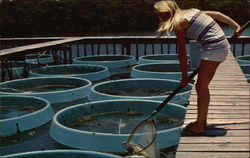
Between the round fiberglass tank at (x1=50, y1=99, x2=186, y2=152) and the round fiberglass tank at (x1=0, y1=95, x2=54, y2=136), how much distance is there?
0.51m

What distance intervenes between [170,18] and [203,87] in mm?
710

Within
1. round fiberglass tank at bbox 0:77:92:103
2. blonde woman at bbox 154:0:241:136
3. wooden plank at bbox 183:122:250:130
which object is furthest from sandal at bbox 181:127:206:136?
round fiberglass tank at bbox 0:77:92:103

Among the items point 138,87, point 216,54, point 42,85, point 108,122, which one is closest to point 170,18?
point 216,54

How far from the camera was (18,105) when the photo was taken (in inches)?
339

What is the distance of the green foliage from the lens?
39312mm

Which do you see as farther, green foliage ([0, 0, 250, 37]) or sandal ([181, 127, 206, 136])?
green foliage ([0, 0, 250, 37])

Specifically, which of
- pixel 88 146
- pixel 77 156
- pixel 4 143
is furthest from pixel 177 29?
pixel 4 143

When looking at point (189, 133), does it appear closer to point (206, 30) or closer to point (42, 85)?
point (206, 30)

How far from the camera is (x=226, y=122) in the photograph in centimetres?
367

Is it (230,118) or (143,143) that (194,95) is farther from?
(143,143)

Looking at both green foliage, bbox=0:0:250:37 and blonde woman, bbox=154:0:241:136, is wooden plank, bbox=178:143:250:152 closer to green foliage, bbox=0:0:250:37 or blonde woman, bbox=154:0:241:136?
blonde woman, bbox=154:0:241:136

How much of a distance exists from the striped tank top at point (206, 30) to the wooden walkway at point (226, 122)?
0.80m

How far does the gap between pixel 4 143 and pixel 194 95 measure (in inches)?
135

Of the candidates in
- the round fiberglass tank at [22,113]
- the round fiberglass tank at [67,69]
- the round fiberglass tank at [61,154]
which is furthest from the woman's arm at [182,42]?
the round fiberglass tank at [67,69]
